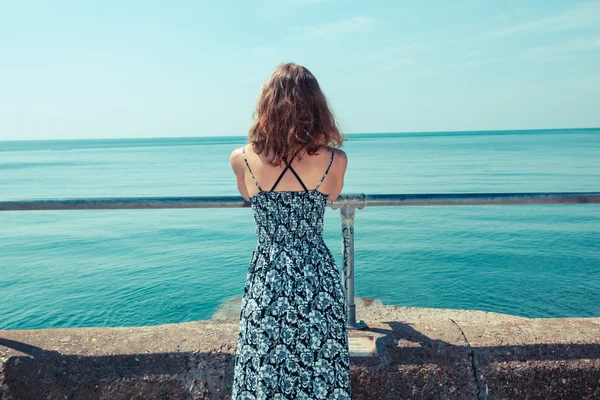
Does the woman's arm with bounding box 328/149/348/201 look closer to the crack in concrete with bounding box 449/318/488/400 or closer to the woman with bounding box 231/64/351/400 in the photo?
the woman with bounding box 231/64/351/400

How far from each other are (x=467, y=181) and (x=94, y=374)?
31235mm

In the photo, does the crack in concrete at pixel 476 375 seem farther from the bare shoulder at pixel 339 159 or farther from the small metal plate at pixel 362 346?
the bare shoulder at pixel 339 159

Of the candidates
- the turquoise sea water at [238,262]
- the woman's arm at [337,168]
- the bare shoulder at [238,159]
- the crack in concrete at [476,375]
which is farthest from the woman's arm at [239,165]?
the turquoise sea water at [238,262]

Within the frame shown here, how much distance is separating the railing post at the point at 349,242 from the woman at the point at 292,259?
33cm

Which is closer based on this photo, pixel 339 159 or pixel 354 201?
pixel 339 159

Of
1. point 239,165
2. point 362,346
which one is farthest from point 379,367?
point 239,165

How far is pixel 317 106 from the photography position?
212cm

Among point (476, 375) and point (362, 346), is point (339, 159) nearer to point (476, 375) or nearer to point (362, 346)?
point (362, 346)

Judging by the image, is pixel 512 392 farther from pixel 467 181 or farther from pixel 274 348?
pixel 467 181

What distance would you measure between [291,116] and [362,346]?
4.13 feet

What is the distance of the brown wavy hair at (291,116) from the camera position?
2.07m

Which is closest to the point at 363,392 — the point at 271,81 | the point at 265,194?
the point at 265,194

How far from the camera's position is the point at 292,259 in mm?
2166

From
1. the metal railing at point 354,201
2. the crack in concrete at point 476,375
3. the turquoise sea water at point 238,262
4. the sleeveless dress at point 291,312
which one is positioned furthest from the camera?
the turquoise sea water at point 238,262
